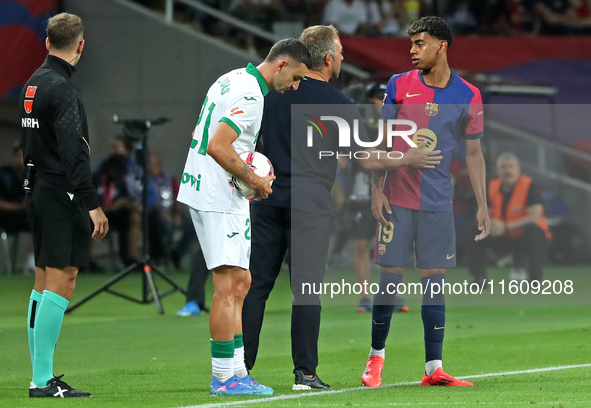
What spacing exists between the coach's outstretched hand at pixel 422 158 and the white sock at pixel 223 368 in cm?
166

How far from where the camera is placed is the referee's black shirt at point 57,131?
5.41 m

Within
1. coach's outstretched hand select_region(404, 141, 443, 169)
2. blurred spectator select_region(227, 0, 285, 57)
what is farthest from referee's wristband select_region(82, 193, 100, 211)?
blurred spectator select_region(227, 0, 285, 57)

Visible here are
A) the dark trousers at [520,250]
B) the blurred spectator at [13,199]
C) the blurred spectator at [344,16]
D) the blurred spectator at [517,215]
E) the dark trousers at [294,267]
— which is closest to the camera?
the dark trousers at [294,267]

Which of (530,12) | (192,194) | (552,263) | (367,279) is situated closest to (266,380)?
(192,194)

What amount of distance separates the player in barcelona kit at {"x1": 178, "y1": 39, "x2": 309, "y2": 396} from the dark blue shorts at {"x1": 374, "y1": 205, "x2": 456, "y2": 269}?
3.20ft

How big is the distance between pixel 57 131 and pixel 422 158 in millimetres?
2195

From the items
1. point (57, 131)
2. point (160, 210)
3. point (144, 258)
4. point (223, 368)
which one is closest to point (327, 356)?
point (223, 368)

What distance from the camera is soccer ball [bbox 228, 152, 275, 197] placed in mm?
5297

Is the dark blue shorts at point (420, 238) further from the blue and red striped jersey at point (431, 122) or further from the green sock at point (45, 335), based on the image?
the green sock at point (45, 335)

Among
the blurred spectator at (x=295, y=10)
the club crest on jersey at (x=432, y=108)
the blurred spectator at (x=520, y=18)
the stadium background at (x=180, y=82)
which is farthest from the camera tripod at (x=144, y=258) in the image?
the blurred spectator at (x=520, y=18)

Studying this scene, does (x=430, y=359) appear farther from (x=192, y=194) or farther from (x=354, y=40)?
(x=354, y=40)

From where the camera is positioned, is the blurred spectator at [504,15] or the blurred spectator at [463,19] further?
the blurred spectator at [504,15]

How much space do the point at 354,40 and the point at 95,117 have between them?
480 centimetres

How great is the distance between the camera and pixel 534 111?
1714 cm
